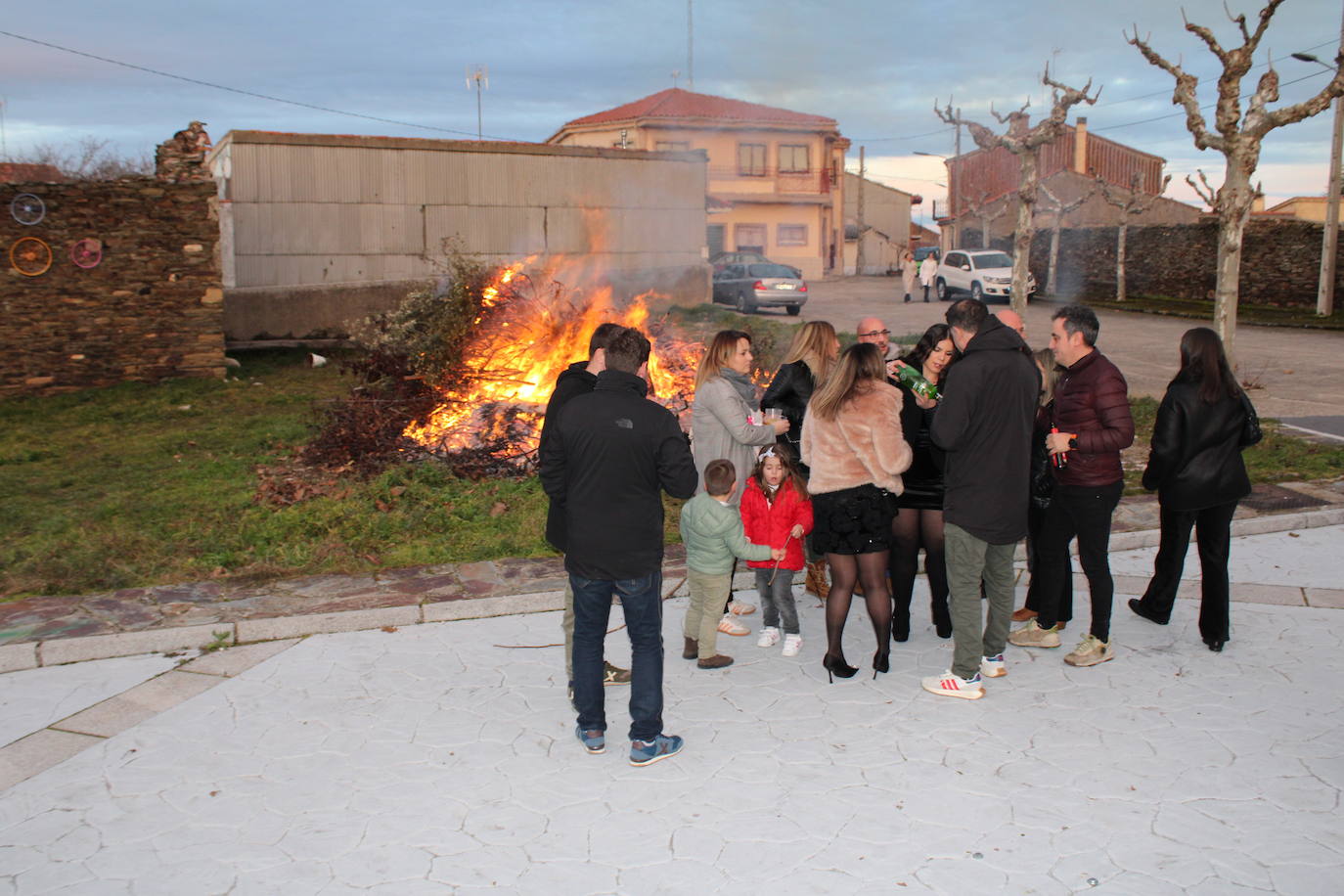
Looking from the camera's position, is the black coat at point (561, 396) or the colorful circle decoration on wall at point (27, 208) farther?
the colorful circle decoration on wall at point (27, 208)

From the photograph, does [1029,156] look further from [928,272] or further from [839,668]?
[839,668]

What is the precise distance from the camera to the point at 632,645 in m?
4.70

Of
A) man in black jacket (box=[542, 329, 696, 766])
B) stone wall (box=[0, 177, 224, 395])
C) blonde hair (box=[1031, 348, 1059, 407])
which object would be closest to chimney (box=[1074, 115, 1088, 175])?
stone wall (box=[0, 177, 224, 395])

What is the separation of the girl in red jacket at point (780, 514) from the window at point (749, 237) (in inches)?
1749

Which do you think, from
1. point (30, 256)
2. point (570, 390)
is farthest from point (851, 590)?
point (30, 256)

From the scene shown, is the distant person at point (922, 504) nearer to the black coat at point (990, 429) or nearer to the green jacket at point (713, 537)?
the black coat at point (990, 429)

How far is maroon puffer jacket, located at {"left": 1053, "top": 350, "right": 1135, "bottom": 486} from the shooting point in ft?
17.8

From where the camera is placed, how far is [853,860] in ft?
12.9

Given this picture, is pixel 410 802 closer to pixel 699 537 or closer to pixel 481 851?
pixel 481 851

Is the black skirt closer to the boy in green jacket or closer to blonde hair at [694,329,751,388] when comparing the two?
the boy in green jacket

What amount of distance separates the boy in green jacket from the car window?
1202 inches

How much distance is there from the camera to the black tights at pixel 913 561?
5852mm

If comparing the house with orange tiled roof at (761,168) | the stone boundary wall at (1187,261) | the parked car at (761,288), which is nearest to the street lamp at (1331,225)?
the stone boundary wall at (1187,261)

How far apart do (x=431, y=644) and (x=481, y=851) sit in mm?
2310
